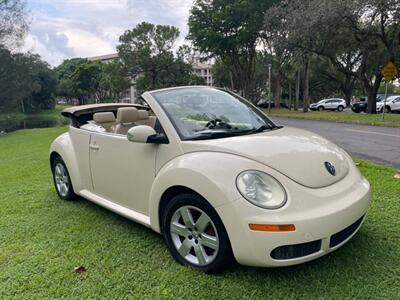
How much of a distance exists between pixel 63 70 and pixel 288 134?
329ft

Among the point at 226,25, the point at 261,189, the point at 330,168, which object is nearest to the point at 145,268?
the point at 261,189

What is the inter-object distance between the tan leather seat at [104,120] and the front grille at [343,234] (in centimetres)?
303

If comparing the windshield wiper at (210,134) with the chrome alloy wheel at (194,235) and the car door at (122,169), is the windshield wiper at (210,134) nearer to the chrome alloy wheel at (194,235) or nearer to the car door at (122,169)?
the car door at (122,169)

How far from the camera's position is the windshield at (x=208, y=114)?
3078mm

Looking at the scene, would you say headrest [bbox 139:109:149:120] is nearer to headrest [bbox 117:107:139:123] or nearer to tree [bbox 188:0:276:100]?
headrest [bbox 117:107:139:123]

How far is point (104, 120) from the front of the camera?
4.52 meters

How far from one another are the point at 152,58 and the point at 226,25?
485 inches

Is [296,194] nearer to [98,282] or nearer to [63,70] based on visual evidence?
[98,282]

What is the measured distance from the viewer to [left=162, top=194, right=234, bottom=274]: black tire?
2.49 m

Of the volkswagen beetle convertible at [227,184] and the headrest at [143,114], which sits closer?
the volkswagen beetle convertible at [227,184]

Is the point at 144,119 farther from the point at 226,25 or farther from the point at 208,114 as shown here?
the point at 226,25

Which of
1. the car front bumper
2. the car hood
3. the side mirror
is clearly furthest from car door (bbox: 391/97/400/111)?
the side mirror

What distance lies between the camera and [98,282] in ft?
8.79

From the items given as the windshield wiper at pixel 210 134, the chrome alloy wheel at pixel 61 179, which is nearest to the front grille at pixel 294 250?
the windshield wiper at pixel 210 134
